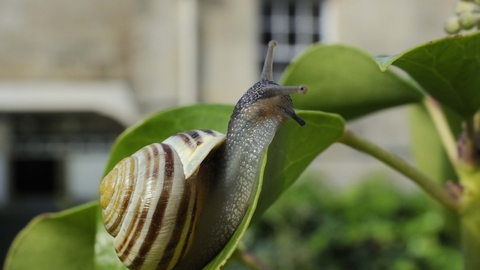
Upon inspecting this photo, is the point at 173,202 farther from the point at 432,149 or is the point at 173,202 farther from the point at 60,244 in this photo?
the point at 432,149

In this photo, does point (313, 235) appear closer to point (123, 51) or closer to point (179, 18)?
point (179, 18)

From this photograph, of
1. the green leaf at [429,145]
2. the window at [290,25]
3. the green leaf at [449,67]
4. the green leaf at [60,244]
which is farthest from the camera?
the window at [290,25]

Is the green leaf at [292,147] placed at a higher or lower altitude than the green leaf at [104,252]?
higher

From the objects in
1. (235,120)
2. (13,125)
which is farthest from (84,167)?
(235,120)

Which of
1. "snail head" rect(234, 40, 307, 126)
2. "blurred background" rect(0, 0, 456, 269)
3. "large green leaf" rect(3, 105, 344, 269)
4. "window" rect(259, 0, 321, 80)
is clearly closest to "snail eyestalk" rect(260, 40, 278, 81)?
"snail head" rect(234, 40, 307, 126)

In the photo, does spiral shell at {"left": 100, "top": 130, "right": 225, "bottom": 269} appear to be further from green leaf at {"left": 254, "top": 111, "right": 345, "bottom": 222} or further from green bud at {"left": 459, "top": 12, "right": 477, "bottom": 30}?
green bud at {"left": 459, "top": 12, "right": 477, "bottom": 30}

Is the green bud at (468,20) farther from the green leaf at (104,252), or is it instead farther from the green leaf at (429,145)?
the green leaf at (104,252)

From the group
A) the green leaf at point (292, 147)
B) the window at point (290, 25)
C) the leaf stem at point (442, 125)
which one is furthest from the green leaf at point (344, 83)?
the window at point (290, 25)
